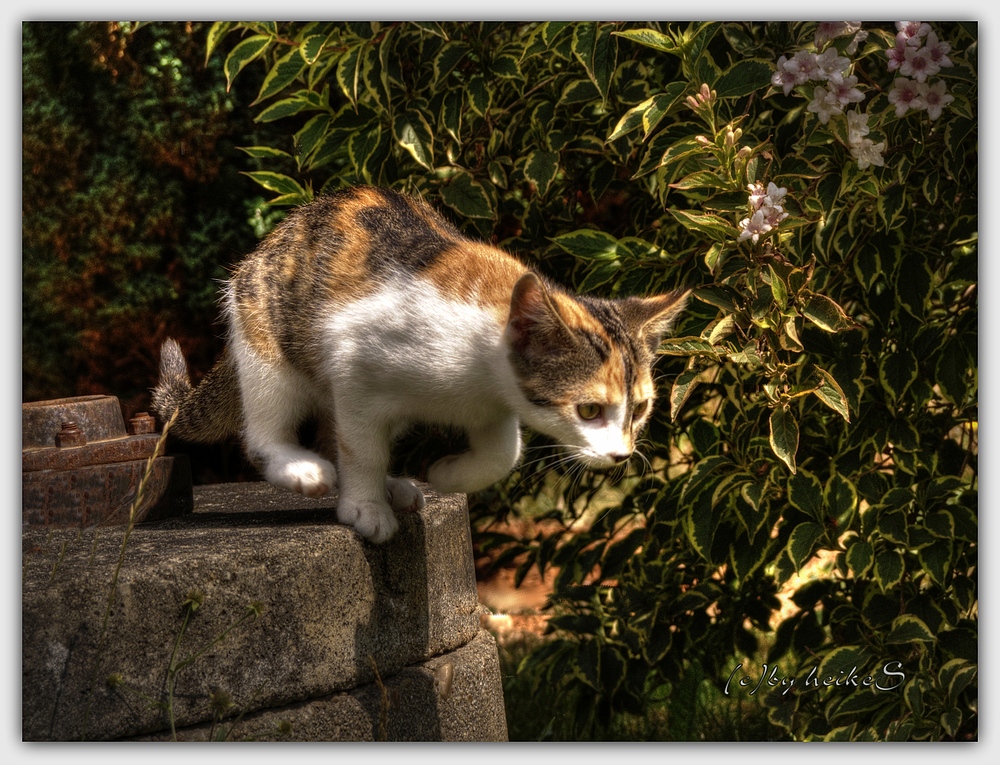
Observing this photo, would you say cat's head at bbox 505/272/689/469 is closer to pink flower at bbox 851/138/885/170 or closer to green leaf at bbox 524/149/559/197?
green leaf at bbox 524/149/559/197

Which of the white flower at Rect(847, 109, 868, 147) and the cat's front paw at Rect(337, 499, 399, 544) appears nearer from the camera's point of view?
the cat's front paw at Rect(337, 499, 399, 544)

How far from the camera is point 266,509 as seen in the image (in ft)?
7.79

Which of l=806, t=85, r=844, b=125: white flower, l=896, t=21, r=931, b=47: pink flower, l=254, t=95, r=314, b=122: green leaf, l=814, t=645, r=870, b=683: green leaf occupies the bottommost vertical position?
l=814, t=645, r=870, b=683: green leaf

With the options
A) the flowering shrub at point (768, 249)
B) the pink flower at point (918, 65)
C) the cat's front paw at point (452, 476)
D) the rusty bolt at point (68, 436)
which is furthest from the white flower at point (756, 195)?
the rusty bolt at point (68, 436)

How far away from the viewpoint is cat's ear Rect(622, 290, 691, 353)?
2021 mm

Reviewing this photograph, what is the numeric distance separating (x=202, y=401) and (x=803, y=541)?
1.30 m

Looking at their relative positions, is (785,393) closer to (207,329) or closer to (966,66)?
(966,66)

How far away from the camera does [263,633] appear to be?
1891 mm

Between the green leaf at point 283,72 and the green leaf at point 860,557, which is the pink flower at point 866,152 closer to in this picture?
the green leaf at point 860,557

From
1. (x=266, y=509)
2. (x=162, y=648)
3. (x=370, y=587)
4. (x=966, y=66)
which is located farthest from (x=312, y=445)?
(x=966, y=66)

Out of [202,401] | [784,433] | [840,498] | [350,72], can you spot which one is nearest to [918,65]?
[784,433]

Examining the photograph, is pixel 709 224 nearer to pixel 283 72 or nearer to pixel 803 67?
pixel 803 67

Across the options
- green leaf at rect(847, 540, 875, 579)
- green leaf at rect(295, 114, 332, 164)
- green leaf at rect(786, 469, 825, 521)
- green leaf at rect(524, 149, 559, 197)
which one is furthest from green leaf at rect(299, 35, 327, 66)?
green leaf at rect(847, 540, 875, 579)

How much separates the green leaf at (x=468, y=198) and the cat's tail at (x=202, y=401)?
59cm
